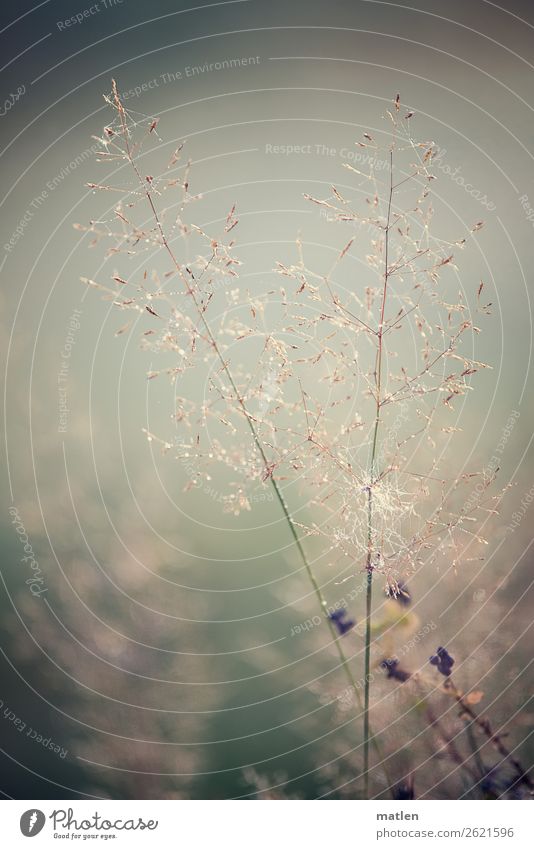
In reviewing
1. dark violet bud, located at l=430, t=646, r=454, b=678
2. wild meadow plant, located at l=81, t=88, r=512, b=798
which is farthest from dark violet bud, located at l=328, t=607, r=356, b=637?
dark violet bud, located at l=430, t=646, r=454, b=678

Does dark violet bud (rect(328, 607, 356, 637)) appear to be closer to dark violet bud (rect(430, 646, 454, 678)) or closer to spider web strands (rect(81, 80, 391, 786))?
spider web strands (rect(81, 80, 391, 786))

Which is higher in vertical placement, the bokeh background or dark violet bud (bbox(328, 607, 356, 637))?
the bokeh background

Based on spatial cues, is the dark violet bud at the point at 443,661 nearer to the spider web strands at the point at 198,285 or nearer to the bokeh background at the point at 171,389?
the bokeh background at the point at 171,389

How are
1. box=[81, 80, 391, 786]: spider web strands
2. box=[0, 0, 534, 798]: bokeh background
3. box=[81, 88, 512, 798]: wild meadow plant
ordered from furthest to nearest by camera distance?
box=[0, 0, 534, 798]: bokeh background → box=[81, 88, 512, 798]: wild meadow plant → box=[81, 80, 391, 786]: spider web strands

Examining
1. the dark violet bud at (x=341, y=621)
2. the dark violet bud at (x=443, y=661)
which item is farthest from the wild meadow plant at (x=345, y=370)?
the dark violet bud at (x=443, y=661)

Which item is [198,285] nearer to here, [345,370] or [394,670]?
[345,370]
